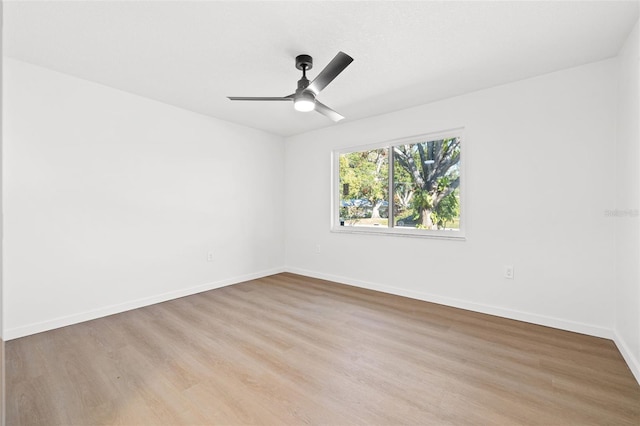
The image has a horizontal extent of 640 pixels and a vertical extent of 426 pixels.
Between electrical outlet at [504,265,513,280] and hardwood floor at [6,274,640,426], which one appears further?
electrical outlet at [504,265,513,280]

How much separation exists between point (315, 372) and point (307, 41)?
7.78 feet

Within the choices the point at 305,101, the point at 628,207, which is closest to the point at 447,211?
the point at 628,207

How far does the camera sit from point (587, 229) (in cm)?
266

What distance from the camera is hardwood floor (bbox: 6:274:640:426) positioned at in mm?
1731

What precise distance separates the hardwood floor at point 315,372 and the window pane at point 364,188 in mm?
1488

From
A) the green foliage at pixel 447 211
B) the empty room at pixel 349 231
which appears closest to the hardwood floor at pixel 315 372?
the empty room at pixel 349 231

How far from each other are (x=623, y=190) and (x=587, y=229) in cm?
42

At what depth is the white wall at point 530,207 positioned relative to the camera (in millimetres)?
2621

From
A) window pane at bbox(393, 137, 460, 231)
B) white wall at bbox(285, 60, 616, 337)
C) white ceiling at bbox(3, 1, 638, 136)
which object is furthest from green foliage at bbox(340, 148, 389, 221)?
white ceiling at bbox(3, 1, 638, 136)

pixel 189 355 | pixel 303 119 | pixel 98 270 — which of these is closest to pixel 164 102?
pixel 303 119

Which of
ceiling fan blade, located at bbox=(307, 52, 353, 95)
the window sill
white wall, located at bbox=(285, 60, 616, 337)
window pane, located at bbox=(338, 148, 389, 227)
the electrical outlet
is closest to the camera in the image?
ceiling fan blade, located at bbox=(307, 52, 353, 95)

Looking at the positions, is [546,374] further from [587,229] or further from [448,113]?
[448,113]

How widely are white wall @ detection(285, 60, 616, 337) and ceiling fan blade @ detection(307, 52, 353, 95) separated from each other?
1.73 metres

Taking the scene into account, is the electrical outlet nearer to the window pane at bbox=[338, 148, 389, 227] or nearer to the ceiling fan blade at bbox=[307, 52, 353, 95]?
the window pane at bbox=[338, 148, 389, 227]
